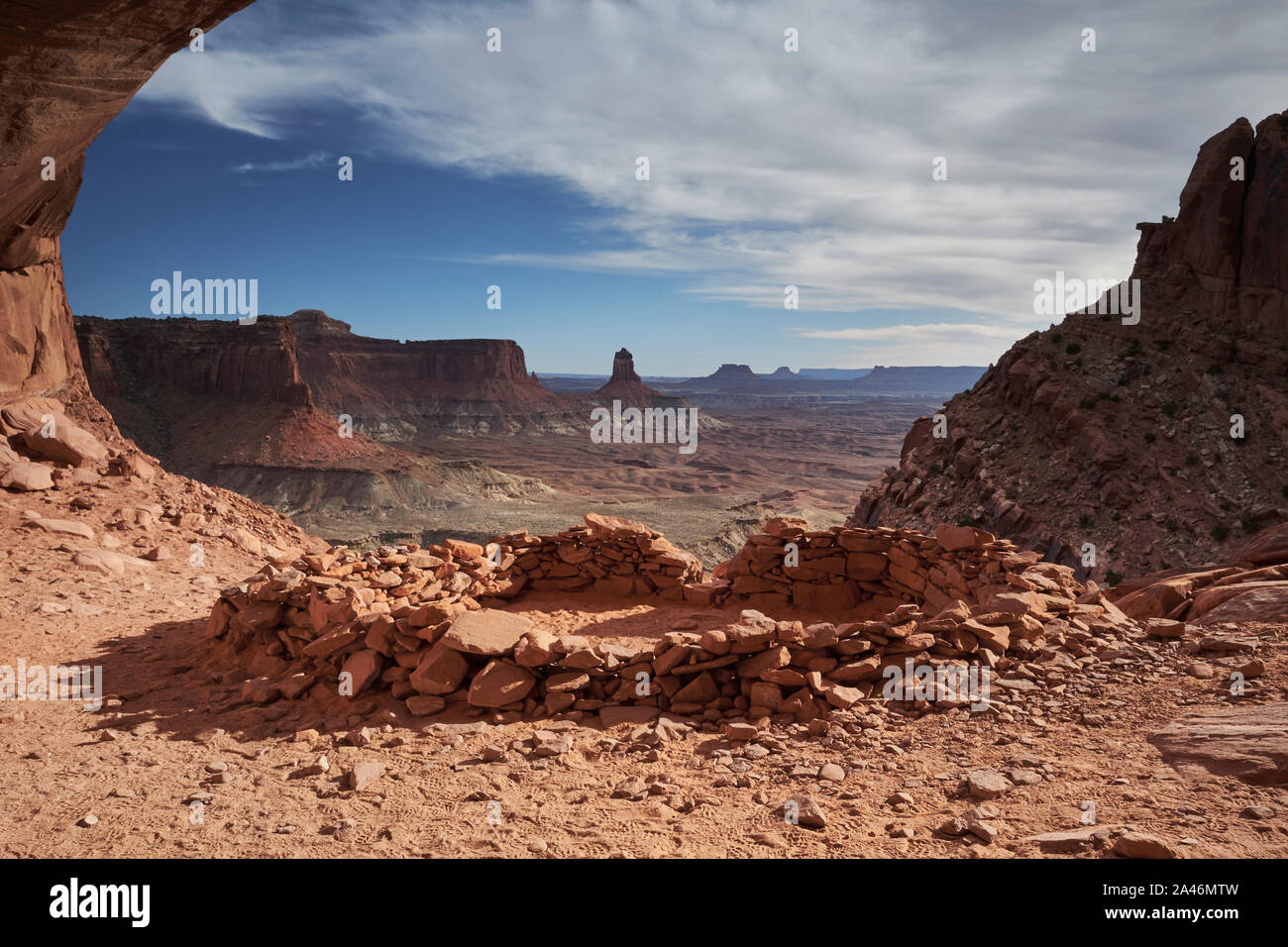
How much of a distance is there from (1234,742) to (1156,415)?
76.2 feet

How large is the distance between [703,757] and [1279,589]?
7348mm

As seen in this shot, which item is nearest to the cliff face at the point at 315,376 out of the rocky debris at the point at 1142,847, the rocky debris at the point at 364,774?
the rocky debris at the point at 364,774

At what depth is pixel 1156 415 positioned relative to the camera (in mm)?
23656

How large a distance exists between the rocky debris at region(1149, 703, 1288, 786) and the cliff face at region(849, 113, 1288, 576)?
1739cm

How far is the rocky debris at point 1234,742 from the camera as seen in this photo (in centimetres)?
479

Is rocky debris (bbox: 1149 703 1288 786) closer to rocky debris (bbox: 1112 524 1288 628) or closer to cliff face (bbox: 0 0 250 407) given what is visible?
rocky debris (bbox: 1112 524 1288 628)

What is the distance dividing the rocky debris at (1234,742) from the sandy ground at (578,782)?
0.49 feet

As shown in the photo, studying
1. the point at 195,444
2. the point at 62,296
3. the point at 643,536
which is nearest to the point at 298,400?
the point at 195,444

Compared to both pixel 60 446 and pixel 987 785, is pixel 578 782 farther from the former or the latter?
pixel 60 446

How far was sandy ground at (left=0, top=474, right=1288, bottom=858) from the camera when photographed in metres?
4.56

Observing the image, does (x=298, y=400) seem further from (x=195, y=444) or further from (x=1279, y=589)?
(x=1279, y=589)

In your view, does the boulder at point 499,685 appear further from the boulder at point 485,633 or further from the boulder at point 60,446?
the boulder at point 60,446
